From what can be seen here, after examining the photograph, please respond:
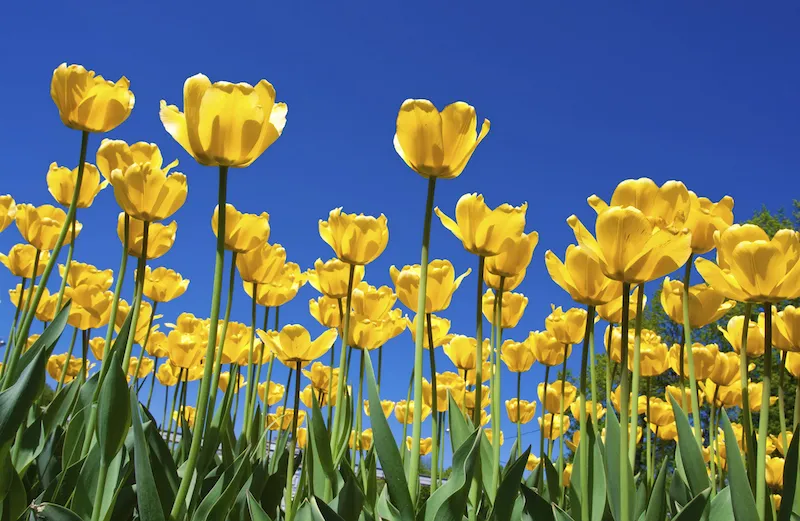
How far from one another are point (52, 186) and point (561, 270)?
2.69 metres

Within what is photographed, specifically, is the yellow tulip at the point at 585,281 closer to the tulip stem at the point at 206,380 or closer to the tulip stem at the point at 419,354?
the tulip stem at the point at 419,354

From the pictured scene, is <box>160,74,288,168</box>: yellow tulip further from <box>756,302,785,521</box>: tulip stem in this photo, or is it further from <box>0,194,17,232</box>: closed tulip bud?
<box>0,194,17,232</box>: closed tulip bud

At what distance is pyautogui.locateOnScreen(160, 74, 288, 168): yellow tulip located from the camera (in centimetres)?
176

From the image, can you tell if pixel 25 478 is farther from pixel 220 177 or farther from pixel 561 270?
pixel 561 270

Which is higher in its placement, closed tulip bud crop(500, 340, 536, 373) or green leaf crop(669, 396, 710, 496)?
closed tulip bud crop(500, 340, 536, 373)

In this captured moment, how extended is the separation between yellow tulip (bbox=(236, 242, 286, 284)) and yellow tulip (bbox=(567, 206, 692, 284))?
1.53 m

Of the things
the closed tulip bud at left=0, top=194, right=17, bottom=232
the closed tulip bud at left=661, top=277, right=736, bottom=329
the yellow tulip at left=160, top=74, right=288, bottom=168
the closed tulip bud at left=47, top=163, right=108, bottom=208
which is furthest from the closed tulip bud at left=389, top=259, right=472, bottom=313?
the closed tulip bud at left=0, top=194, right=17, bottom=232

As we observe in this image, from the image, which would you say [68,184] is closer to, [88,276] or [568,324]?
[88,276]

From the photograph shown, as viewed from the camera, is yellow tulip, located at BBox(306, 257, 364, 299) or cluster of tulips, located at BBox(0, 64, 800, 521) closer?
cluster of tulips, located at BBox(0, 64, 800, 521)

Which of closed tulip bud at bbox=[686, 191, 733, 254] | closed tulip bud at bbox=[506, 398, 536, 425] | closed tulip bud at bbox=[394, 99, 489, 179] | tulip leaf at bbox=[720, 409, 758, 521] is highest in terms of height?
closed tulip bud at bbox=[394, 99, 489, 179]

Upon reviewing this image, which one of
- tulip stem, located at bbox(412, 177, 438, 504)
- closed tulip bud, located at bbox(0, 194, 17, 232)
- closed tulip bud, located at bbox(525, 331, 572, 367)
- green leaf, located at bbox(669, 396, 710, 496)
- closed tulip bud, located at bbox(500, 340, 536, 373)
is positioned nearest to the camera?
tulip stem, located at bbox(412, 177, 438, 504)

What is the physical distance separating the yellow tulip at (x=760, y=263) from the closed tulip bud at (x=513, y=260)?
717 millimetres

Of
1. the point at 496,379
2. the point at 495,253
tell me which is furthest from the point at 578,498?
the point at 495,253

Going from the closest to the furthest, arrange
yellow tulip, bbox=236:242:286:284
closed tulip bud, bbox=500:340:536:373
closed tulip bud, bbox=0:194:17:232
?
yellow tulip, bbox=236:242:286:284 < closed tulip bud, bbox=0:194:17:232 < closed tulip bud, bbox=500:340:536:373
